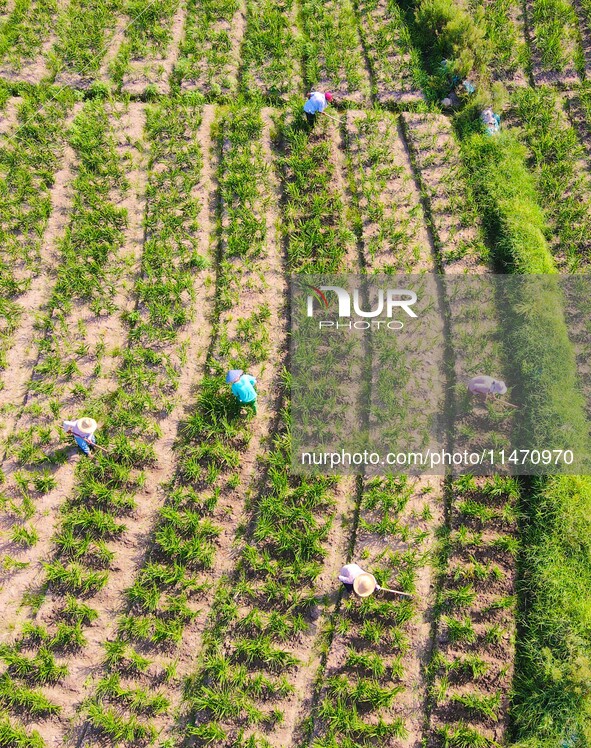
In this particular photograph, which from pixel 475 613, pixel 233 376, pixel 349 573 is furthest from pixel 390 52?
pixel 475 613

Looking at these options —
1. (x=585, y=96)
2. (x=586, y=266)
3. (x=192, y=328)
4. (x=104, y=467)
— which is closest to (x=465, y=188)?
(x=586, y=266)

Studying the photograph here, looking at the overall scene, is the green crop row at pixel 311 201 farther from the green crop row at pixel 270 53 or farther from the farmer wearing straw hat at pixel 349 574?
the farmer wearing straw hat at pixel 349 574

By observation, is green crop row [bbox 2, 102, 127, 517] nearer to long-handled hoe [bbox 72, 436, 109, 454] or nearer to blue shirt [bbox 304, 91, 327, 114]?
long-handled hoe [bbox 72, 436, 109, 454]

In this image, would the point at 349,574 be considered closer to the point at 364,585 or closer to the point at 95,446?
the point at 364,585

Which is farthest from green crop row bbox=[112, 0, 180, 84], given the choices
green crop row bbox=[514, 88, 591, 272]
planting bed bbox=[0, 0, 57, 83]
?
green crop row bbox=[514, 88, 591, 272]

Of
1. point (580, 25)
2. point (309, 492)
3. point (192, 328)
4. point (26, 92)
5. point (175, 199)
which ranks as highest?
point (580, 25)

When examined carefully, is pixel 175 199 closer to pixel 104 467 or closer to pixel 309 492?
pixel 104 467

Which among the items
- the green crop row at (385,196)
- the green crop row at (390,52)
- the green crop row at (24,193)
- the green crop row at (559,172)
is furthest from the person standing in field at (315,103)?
the green crop row at (24,193)

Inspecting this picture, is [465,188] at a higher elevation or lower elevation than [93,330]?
higher
